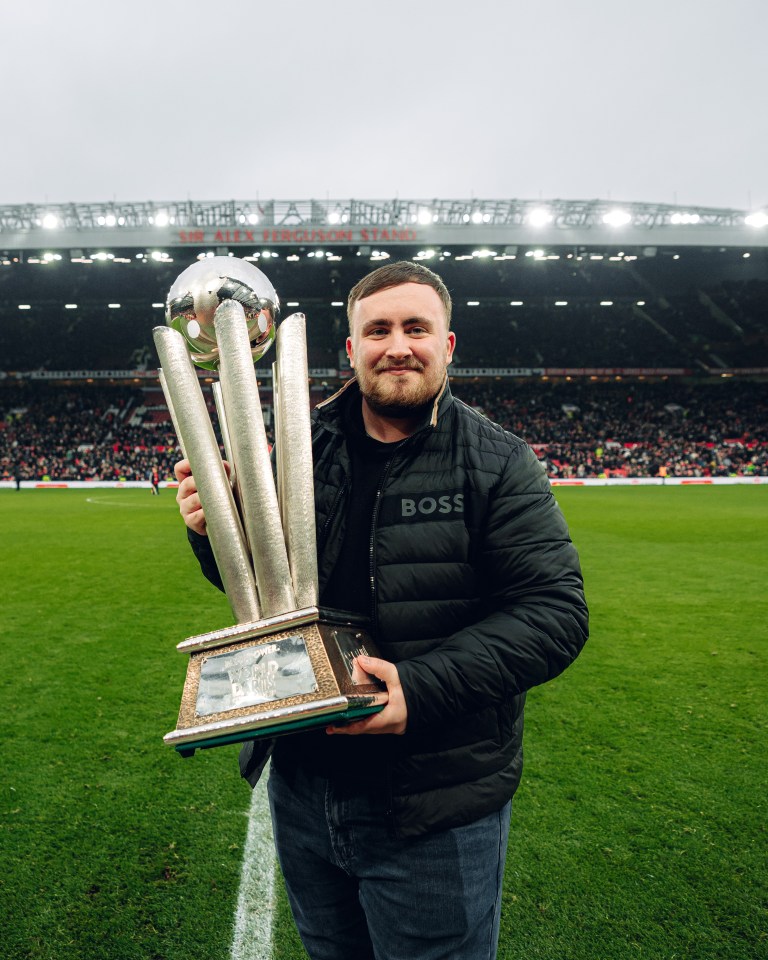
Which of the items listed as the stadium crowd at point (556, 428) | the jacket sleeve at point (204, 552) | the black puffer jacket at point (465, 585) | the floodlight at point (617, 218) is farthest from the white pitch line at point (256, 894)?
the floodlight at point (617, 218)

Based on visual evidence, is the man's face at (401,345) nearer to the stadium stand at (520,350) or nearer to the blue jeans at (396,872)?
the blue jeans at (396,872)

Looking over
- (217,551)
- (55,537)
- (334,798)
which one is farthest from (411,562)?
(55,537)

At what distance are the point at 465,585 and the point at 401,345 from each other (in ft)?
1.98

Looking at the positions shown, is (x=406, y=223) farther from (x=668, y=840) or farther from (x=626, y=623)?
(x=668, y=840)

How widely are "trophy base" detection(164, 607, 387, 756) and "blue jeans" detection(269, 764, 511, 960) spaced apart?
1.59 ft

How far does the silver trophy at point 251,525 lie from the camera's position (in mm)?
1135

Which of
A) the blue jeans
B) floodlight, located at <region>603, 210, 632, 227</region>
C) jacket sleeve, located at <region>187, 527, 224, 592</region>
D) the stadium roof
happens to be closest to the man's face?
jacket sleeve, located at <region>187, 527, 224, 592</region>

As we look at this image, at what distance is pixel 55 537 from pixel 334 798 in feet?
43.5

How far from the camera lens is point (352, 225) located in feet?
96.8

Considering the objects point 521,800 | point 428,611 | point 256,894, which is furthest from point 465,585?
point 521,800

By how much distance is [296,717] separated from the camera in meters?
1.08

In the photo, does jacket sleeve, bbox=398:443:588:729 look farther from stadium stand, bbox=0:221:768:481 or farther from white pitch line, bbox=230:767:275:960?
stadium stand, bbox=0:221:768:481

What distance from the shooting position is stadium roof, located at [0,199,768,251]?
28.5 metres

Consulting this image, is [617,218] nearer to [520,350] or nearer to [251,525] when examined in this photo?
[520,350]
